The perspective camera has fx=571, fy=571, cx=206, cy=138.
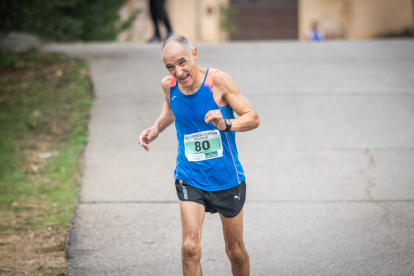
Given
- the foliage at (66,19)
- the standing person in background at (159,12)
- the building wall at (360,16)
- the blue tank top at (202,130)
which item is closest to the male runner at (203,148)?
the blue tank top at (202,130)

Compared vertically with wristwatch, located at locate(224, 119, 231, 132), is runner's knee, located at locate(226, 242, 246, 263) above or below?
below

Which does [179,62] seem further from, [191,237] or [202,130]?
[191,237]

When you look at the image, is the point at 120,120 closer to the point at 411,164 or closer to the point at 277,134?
the point at 277,134

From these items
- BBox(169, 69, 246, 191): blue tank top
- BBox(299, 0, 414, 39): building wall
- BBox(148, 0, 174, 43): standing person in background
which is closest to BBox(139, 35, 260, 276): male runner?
BBox(169, 69, 246, 191): blue tank top

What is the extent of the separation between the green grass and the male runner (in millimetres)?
2308

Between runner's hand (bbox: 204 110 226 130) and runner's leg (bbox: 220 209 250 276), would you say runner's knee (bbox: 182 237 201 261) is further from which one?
runner's hand (bbox: 204 110 226 130)

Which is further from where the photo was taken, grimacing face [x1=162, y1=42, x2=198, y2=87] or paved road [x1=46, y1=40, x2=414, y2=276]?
paved road [x1=46, y1=40, x2=414, y2=276]

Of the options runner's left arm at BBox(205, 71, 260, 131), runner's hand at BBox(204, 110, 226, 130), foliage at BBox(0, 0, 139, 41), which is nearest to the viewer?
runner's hand at BBox(204, 110, 226, 130)

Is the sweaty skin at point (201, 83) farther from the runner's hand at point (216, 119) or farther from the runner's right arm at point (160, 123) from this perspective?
the runner's right arm at point (160, 123)

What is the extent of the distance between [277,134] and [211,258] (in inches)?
138

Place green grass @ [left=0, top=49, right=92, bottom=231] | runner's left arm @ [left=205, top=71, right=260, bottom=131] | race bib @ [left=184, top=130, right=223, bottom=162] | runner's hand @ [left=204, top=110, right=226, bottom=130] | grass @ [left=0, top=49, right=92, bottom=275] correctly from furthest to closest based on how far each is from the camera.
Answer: green grass @ [left=0, top=49, right=92, bottom=231]
grass @ [left=0, top=49, right=92, bottom=275]
race bib @ [left=184, top=130, right=223, bottom=162]
runner's left arm @ [left=205, top=71, right=260, bottom=131]
runner's hand @ [left=204, top=110, right=226, bottom=130]

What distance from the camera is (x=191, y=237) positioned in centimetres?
362

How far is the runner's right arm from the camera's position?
3966mm

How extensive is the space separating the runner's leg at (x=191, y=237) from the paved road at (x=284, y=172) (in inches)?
46.5
